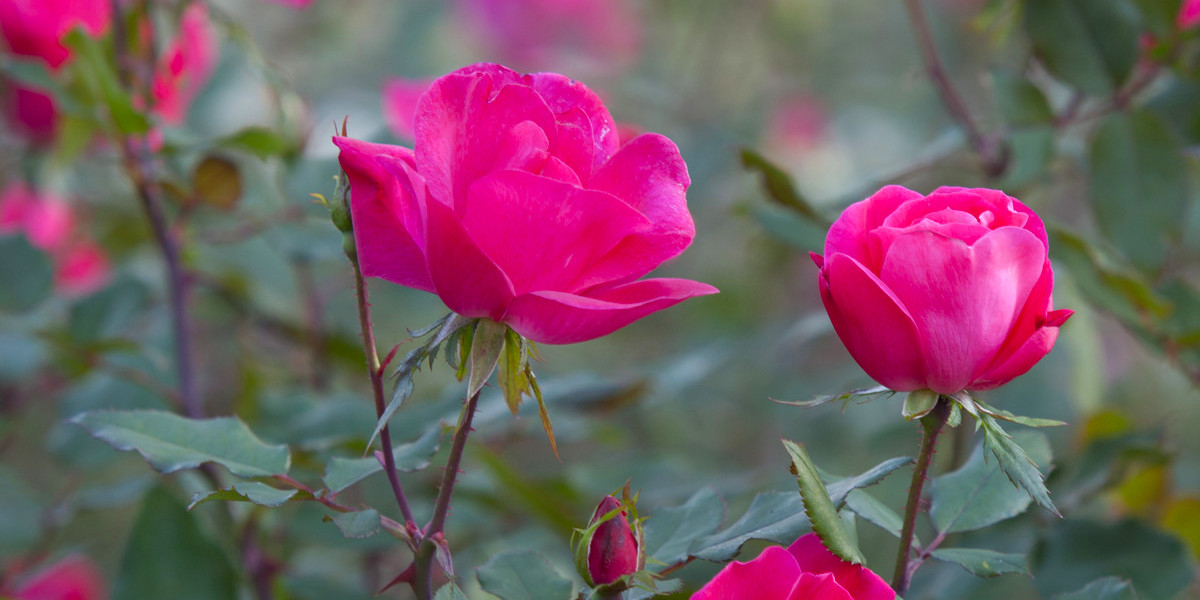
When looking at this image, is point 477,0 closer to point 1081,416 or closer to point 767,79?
point 767,79

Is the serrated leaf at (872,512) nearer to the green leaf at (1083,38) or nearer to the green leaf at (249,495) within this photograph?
the green leaf at (249,495)

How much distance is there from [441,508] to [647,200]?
0.15m

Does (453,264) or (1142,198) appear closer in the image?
(453,264)

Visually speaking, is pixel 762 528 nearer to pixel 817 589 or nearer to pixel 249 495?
pixel 817 589

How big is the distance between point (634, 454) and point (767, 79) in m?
1.68

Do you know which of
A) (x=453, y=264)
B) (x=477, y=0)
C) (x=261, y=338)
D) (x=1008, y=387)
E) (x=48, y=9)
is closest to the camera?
(x=453, y=264)

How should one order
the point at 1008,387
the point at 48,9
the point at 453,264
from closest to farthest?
the point at 453,264 → the point at 48,9 → the point at 1008,387

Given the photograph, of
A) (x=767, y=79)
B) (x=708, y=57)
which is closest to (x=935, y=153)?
(x=708, y=57)

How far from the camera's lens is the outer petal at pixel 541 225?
33 centimetres

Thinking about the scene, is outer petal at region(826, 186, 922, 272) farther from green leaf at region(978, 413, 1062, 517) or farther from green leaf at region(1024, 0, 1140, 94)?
green leaf at region(1024, 0, 1140, 94)

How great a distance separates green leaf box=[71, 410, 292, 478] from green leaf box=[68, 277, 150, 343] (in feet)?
1.48

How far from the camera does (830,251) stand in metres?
0.38

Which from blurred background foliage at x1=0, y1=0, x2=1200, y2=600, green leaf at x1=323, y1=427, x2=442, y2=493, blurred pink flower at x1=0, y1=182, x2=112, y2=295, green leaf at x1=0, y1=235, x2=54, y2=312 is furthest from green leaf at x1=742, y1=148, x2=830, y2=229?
blurred pink flower at x1=0, y1=182, x2=112, y2=295

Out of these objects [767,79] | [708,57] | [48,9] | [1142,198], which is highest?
[48,9]
